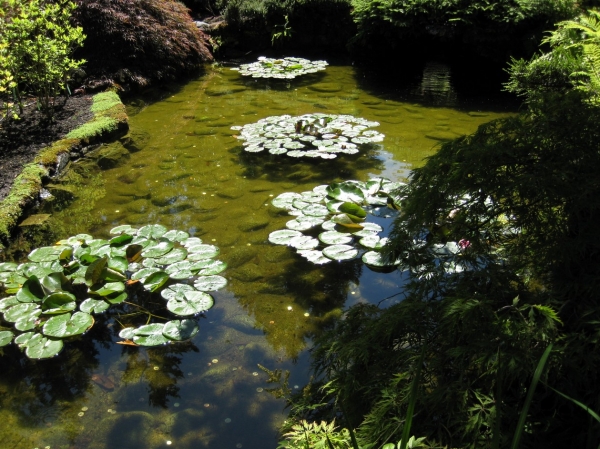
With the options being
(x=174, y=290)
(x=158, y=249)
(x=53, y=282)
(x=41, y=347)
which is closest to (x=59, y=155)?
(x=158, y=249)

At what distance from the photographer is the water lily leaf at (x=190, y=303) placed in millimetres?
3238

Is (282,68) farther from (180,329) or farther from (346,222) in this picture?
(180,329)

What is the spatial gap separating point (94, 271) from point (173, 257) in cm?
56

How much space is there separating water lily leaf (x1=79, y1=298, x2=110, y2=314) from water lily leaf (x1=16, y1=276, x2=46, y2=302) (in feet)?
0.89

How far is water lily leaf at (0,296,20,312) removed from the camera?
10.7 feet

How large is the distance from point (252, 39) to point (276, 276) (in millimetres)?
8403

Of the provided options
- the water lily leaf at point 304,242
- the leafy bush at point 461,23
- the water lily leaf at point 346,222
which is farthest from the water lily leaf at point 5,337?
the leafy bush at point 461,23

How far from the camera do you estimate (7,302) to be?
3307mm

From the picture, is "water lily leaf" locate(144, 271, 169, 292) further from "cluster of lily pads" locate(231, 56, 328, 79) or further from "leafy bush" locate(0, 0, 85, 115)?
"cluster of lily pads" locate(231, 56, 328, 79)

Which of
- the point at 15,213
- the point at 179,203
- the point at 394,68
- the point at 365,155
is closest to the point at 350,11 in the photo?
the point at 394,68

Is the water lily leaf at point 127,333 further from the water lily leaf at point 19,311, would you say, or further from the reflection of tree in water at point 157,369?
the water lily leaf at point 19,311

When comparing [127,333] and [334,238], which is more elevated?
[334,238]

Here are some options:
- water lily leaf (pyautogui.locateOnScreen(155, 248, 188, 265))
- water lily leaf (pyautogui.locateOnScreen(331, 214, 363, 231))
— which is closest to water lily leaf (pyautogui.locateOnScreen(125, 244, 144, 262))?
water lily leaf (pyautogui.locateOnScreen(155, 248, 188, 265))

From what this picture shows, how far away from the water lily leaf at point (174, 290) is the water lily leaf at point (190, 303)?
3 centimetres
